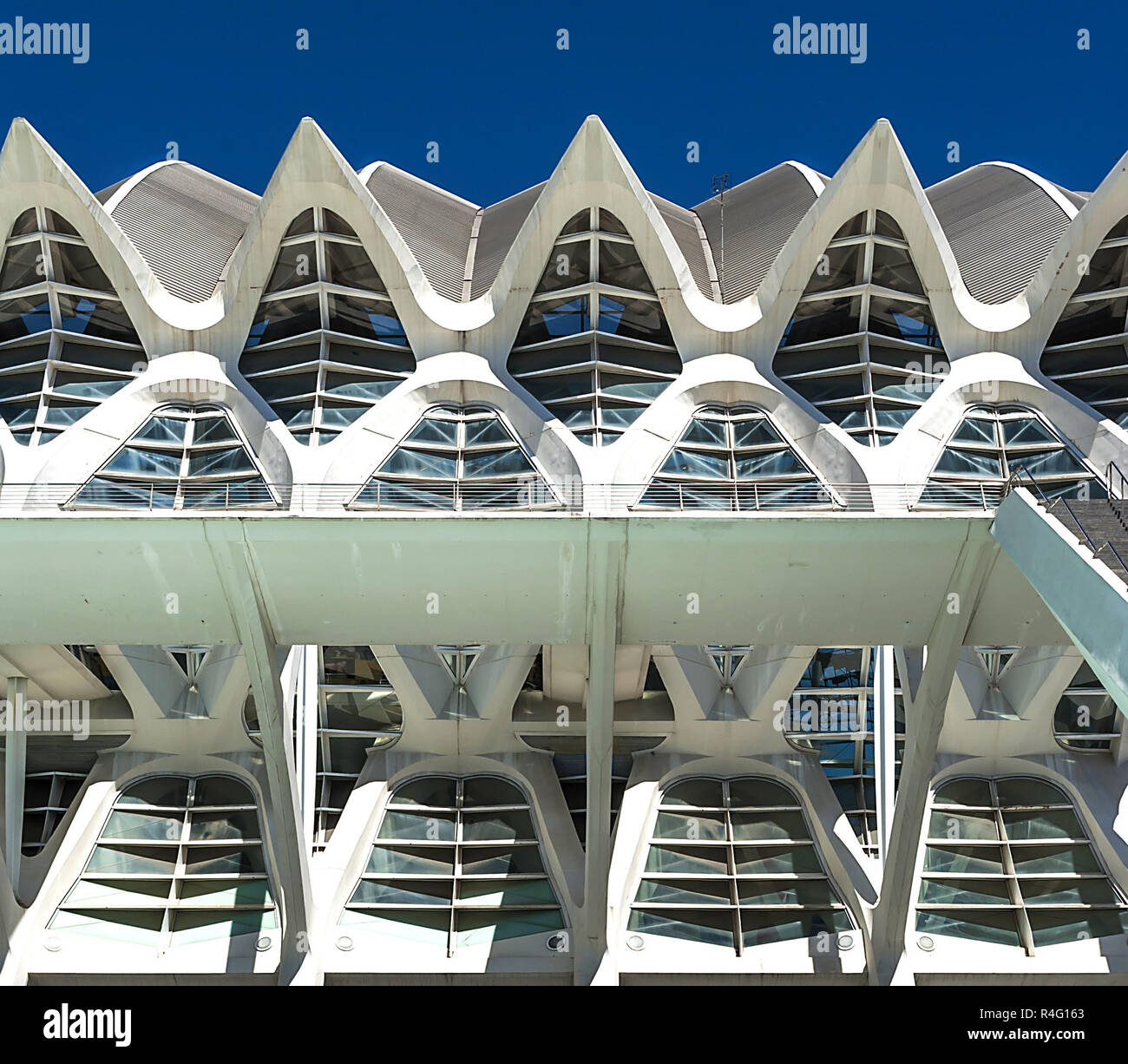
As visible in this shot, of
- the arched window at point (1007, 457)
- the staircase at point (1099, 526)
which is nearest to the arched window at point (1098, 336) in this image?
the arched window at point (1007, 457)

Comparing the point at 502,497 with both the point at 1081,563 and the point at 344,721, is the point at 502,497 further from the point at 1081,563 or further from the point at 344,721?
the point at 1081,563

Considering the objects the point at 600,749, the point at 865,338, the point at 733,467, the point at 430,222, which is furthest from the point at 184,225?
the point at 600,749

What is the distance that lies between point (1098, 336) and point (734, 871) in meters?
13.7

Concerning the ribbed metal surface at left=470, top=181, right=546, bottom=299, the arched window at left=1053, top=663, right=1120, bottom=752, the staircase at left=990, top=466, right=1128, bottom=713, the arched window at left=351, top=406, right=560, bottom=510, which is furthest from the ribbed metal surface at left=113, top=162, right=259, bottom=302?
the arched window at left=1053, top=663, right=1120, bottom=752

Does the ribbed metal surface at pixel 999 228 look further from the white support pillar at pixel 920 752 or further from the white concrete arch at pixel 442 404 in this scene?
the white support pillar at pixel 920 752

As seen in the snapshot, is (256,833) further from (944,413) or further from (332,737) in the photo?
(944,413)

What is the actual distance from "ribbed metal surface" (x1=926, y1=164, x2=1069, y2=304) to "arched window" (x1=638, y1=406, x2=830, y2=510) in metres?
5.98

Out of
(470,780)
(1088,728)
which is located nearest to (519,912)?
(470,780)

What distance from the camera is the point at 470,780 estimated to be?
25.8 m

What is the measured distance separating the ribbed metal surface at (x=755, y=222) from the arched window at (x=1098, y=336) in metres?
6.20

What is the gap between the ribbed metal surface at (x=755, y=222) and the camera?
1079 inches

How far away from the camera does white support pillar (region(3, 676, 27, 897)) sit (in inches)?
883

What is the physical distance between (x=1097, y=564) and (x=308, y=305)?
18006mm

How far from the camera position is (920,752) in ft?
63.8
